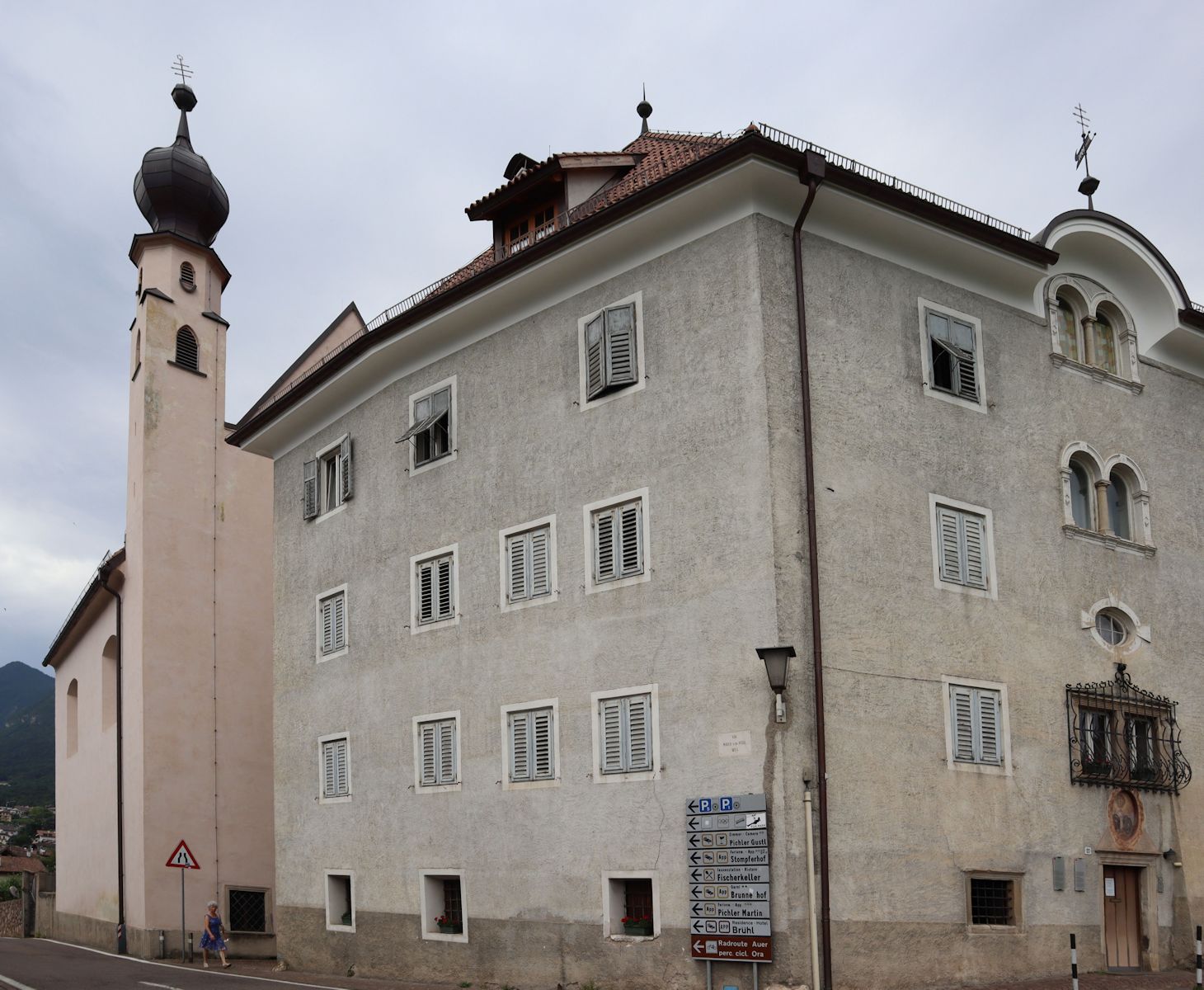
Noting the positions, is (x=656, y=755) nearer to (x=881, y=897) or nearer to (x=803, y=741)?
(x=803, y=741)

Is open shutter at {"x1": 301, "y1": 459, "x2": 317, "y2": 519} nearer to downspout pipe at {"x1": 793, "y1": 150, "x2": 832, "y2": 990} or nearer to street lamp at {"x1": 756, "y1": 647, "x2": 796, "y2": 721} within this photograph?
downspout pipe at {"x1": 793, "y1": 150, "x2": 832, "y2": 990}

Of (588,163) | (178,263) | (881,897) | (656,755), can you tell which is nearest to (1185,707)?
(881,897)

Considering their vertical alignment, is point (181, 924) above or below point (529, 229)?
below

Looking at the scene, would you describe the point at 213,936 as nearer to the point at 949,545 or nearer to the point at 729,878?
the point at 729,878

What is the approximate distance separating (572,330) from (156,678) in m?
16.3

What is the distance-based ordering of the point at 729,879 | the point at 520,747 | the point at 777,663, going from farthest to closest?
the point at 520,747 < the point at 729,879 < the point at 777,663

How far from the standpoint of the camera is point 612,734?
19.4 metres

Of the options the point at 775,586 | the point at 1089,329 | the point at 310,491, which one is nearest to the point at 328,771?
the point at 310,491

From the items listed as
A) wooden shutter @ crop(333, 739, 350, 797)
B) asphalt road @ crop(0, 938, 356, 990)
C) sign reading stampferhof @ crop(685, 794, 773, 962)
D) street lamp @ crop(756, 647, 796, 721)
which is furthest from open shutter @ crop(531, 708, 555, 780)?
wooden shutter @ crop(333, 739, 350, 797)

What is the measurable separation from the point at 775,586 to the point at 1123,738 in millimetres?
7115

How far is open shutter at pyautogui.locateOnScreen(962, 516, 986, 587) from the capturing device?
2003 centimetres

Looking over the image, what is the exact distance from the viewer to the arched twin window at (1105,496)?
22.0 meters

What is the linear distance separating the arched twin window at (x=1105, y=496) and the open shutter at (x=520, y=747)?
8609 mm

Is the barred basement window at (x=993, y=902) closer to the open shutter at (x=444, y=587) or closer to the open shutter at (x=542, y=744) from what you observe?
the open shutter at (x=542, y=744)
